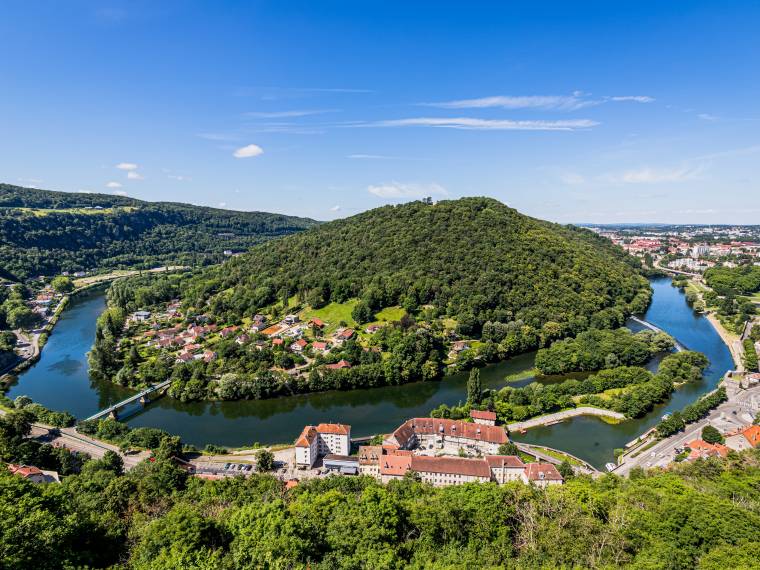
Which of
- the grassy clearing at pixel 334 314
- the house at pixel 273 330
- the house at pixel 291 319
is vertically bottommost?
the house at pixel 273 330

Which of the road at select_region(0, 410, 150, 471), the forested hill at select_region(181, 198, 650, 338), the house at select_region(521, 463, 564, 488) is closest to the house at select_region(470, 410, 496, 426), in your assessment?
the house at select_region(521, 463, 564, 488)

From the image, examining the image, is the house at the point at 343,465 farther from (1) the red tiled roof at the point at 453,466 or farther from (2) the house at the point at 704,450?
(2) the house at the point at 704,450

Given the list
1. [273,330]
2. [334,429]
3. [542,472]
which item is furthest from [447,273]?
[542,472]

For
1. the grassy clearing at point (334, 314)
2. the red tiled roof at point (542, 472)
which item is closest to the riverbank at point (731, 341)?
the red tiled roof at point (542, 472)

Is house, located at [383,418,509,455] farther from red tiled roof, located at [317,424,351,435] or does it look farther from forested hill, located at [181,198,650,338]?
forested hill, located at [181,198,650,338]

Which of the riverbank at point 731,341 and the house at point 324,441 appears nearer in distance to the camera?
the house at point 324,441

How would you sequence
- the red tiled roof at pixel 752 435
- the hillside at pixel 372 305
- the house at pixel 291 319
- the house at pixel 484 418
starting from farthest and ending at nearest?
the house at pixel 291 319, the hillside at pixel 372 305, the house at pixel 484 418, the red tiled roof at pixel 752 435

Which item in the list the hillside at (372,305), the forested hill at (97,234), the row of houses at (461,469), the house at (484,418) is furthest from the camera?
the forested hill at (97,234)

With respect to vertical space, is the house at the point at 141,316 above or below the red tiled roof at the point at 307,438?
above
